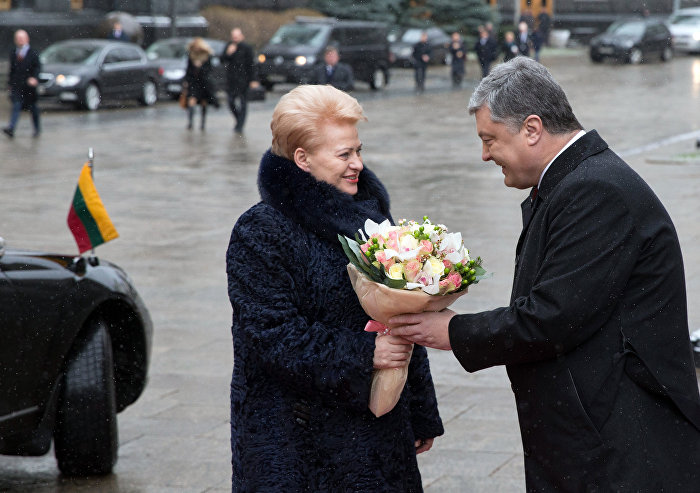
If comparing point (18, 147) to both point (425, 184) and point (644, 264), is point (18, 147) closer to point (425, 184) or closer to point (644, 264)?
point (425, 184)

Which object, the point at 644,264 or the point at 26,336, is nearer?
the point at 644,264

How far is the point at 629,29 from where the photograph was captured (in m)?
42.9


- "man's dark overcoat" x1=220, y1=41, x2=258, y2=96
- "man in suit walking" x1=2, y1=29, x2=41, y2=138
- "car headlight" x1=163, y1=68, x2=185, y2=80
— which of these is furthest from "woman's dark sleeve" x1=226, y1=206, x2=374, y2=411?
"car headlight" x1=163, y1=68, x2=185, y2=80

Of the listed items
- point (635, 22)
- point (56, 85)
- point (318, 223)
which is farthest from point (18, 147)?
point (635, 22)

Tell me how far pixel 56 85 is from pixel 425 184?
1245 cm

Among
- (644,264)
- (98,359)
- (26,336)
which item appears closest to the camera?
(644,264)

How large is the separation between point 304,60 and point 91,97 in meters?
7.72

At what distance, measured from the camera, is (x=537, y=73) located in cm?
283

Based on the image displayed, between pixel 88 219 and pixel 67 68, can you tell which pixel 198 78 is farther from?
pixel 88 219

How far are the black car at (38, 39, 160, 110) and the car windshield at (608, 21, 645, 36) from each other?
21784 millimetres

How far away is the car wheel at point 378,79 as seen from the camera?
3309 centimetres

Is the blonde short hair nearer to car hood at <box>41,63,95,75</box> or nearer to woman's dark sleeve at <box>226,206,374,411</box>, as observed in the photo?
woman's dark sleeve at <box>226,206,374,411</box>

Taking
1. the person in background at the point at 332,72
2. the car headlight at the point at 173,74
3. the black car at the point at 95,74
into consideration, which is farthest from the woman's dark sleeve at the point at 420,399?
the car headlight at the point at 173,74

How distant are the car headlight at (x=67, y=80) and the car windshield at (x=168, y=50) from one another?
4.57 metres
